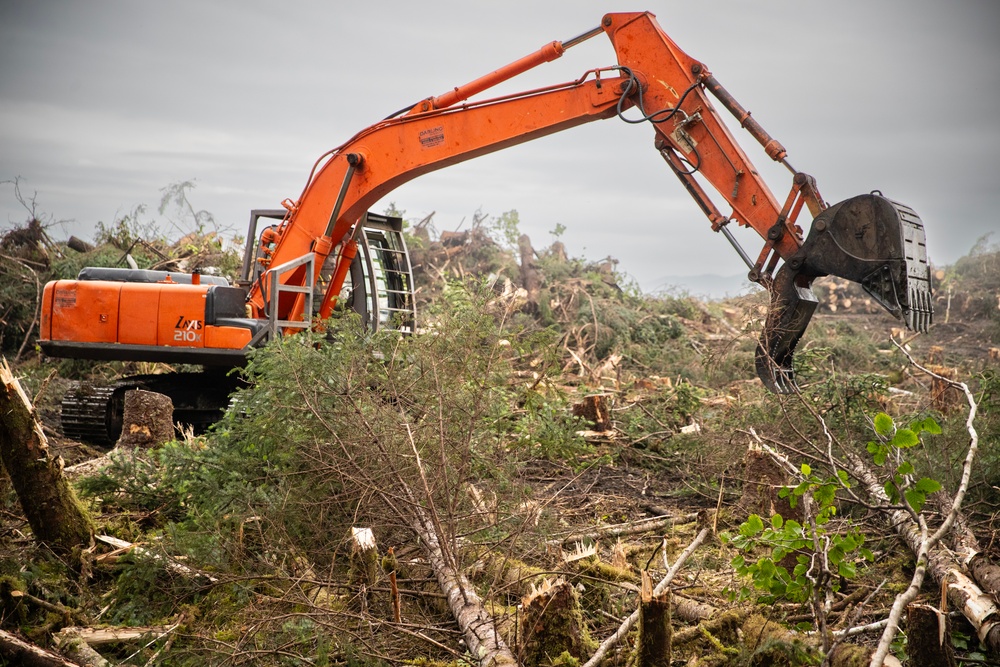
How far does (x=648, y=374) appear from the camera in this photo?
10570mm

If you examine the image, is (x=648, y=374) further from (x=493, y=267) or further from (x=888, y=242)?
(x=888, y=242)

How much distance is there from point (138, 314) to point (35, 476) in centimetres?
334

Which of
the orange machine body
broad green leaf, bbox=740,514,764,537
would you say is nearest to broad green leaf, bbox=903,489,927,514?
broad green leaf, bbox=740,514,764,537

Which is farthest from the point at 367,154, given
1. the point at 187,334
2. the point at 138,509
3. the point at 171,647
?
the point at 171,647

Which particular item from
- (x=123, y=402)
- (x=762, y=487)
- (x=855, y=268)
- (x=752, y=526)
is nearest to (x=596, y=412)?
(x=762, y=487)

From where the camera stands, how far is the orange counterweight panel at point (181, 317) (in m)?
7.55

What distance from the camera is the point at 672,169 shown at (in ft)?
20.8

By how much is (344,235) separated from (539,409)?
2354 millimetres

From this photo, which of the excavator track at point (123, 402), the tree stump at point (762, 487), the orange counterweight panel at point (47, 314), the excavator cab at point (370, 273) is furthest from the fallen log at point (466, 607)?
the orange counterweight panel at point (47, 314)

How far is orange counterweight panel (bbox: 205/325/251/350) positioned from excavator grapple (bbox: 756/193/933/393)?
14.3ft

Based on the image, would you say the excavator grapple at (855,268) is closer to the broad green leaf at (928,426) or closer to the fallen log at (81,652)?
the broad green leaf at (928,426)

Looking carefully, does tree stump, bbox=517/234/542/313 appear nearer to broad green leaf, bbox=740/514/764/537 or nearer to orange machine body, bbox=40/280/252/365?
orange machine body, bbox=40/280/252/365

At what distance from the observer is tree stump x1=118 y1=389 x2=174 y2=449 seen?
254 inches

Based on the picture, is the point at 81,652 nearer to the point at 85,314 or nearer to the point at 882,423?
the point at 882,423
